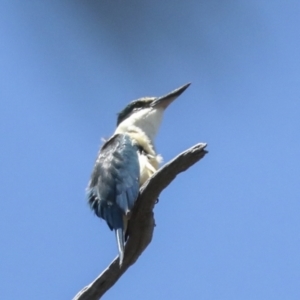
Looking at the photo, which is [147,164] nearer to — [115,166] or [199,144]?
[115,166]

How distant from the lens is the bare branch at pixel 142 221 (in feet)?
9.18

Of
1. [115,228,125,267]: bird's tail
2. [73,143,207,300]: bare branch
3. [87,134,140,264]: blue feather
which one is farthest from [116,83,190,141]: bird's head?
[73,143,207,300]: bare branch

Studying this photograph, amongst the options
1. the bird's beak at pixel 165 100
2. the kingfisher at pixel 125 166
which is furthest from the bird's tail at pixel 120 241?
the bird's beak at pixel 165 100

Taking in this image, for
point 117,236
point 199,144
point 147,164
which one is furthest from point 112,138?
point 199,144

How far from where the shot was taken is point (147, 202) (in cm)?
312

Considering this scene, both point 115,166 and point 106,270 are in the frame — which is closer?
point 106,270

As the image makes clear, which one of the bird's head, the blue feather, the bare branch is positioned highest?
the bird's head

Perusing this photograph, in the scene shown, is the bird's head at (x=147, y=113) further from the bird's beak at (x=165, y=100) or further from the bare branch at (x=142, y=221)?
the bare branch at (x=142, y=221)

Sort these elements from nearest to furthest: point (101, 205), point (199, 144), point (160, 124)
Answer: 1. point (199, 144)
2. point (101, 205)
3. point (160, 124)

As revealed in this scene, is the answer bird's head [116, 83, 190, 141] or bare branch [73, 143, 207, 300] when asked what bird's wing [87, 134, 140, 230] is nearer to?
bare branch [73, 143, 207, 300]

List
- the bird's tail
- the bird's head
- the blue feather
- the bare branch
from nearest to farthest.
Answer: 1. the bare branch
2. the bird's tail
3. the blue feather
4. the bird's head

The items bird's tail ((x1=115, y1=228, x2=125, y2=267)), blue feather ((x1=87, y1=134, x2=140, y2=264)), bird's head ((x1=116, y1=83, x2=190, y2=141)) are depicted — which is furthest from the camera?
bird's head ((x1=116, y1=83, x2=190, y2=141))

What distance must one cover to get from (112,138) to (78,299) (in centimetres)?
138

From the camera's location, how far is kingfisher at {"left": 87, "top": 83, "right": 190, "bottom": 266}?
11.3 feet
